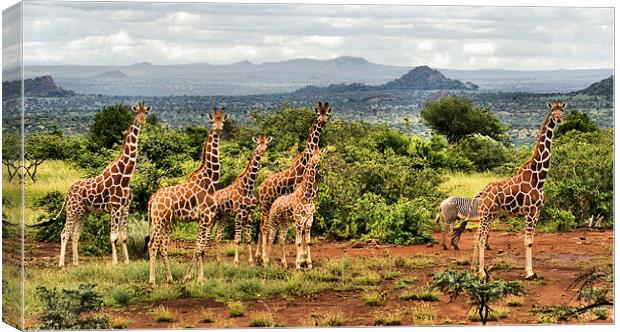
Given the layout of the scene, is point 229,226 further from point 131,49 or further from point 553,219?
point 553,219

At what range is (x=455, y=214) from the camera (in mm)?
25172

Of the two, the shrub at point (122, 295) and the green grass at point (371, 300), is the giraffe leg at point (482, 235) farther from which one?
the shrub at point (122, 295)

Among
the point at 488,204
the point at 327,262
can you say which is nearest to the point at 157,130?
the point at 327,262

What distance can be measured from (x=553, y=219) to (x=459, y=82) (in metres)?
2.46

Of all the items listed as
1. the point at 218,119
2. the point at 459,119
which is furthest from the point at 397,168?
the point at 218,119

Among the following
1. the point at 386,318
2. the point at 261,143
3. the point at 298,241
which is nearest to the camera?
the point at 386,318

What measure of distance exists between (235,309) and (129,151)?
2625mm

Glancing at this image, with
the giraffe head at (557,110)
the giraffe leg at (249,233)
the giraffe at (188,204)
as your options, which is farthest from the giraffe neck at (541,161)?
the giraffe at (188,204)

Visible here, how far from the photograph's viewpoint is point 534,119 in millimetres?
25125

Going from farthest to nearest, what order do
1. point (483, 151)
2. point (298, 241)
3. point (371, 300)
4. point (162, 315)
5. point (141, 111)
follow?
point (483, 151)
point (298, 241)
point (371, 300)
point (141, 111)
point (162, 315)

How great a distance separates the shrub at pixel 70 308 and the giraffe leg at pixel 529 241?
6.14 m

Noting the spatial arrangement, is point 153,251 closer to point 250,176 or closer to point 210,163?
point 210,163

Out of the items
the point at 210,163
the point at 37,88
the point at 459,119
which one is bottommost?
the point at 210,163

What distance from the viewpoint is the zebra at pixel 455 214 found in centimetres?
2502
